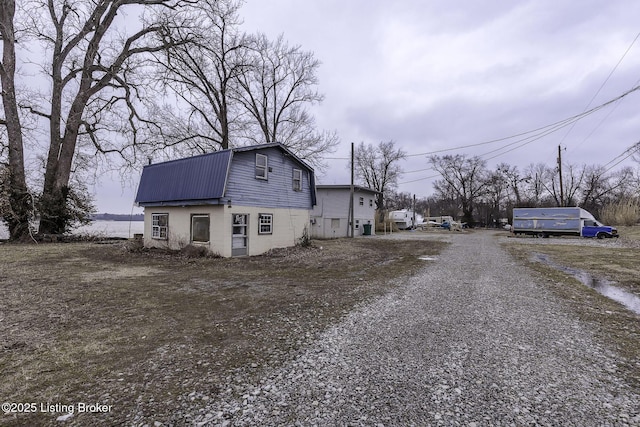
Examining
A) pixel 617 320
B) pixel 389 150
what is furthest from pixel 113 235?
pixel 389 150

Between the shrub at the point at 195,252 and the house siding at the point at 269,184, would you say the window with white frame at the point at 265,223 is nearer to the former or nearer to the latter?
the house siding at the point at 269,184

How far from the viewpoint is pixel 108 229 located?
76.3ft

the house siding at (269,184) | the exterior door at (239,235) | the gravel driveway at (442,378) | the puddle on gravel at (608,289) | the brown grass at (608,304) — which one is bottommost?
the puddle on gravel at (608,289)

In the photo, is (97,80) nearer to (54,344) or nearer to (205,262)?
(205,262)

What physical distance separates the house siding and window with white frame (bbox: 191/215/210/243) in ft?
5.74

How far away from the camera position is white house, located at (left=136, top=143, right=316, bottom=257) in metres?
13.3

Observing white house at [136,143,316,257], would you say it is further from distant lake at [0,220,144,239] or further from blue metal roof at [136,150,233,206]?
distant lake at [0,220,144,239]

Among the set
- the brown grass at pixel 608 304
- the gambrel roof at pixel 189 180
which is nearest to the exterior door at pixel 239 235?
the gambrel roof at pixel 189 180

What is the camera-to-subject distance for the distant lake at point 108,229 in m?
20.3

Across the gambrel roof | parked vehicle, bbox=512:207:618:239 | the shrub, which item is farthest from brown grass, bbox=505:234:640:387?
parked vehicle, bbox=512:207:618:239

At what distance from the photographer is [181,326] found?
16.1 ft

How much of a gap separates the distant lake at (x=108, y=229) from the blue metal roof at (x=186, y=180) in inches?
145

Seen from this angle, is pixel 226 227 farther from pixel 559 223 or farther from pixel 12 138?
pixel 559 223

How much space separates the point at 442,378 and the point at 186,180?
13860 millimetres
